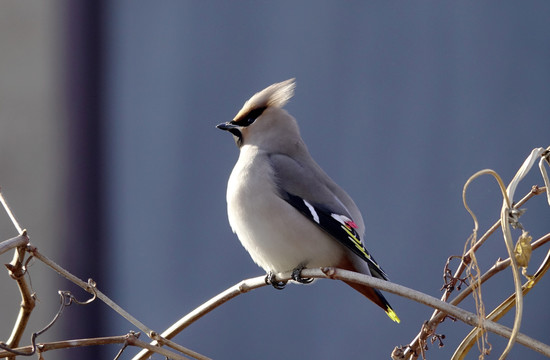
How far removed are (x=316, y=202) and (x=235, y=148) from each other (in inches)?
75.3

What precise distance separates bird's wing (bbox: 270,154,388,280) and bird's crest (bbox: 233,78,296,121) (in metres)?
0.18

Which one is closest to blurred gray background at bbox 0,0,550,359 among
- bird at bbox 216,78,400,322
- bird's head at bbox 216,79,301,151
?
bird's head at bbox 216,79,301,151

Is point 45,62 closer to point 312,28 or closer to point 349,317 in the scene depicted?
point 312,28

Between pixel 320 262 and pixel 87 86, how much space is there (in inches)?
103

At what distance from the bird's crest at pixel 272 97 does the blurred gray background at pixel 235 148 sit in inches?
59.9

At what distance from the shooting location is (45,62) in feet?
14.8

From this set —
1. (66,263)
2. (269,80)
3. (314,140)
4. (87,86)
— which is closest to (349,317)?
(314,140)

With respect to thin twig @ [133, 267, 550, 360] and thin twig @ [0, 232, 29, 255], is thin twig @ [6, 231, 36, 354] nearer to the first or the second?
thin twig @ [0, 232, 29, 255]

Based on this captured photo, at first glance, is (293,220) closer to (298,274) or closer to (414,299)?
(298,274)

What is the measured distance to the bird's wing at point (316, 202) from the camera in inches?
87.2

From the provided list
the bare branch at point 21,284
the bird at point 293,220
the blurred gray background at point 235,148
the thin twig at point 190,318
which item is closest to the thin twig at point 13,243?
the bare branch at point 21,284

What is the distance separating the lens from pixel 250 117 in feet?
8.68

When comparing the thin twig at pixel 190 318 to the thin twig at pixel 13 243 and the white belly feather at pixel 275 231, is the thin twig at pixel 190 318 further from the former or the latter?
the white belly feather at pixel 275 231

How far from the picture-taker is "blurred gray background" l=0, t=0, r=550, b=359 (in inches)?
160
